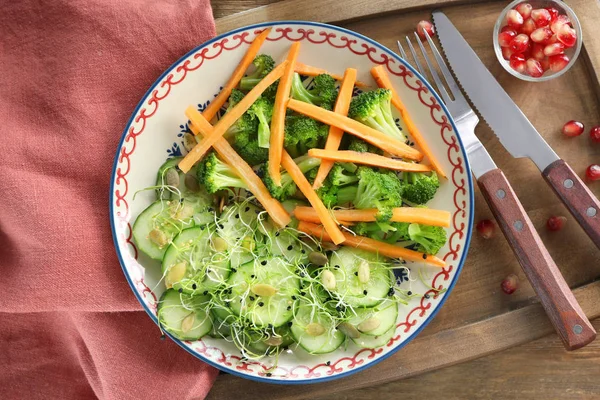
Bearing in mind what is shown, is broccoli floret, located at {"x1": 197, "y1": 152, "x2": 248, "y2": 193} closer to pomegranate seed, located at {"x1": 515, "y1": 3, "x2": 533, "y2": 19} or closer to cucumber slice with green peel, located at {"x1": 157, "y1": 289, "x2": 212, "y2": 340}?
cucumber slice with green peel, located at {"x1": 157, "y1": 289, "x2": 212, "y2": 340}

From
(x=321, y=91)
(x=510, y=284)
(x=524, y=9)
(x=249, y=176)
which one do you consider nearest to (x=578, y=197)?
(x=510, y=284)

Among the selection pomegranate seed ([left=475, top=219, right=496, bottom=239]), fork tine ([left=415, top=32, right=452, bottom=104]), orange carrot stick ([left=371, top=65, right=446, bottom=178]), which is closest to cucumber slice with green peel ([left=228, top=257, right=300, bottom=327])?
orange carrot stick ([left=371, top=65, right=446, bottom=178])

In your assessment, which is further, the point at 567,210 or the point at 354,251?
the point at 567,210

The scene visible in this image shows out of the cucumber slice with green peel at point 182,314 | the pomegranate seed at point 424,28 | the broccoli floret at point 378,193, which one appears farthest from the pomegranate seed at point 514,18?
the cucumber slice with green peel at point 182,314

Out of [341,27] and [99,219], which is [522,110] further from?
[99,219]

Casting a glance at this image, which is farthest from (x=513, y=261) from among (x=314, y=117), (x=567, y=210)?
(x=314, y=117)
